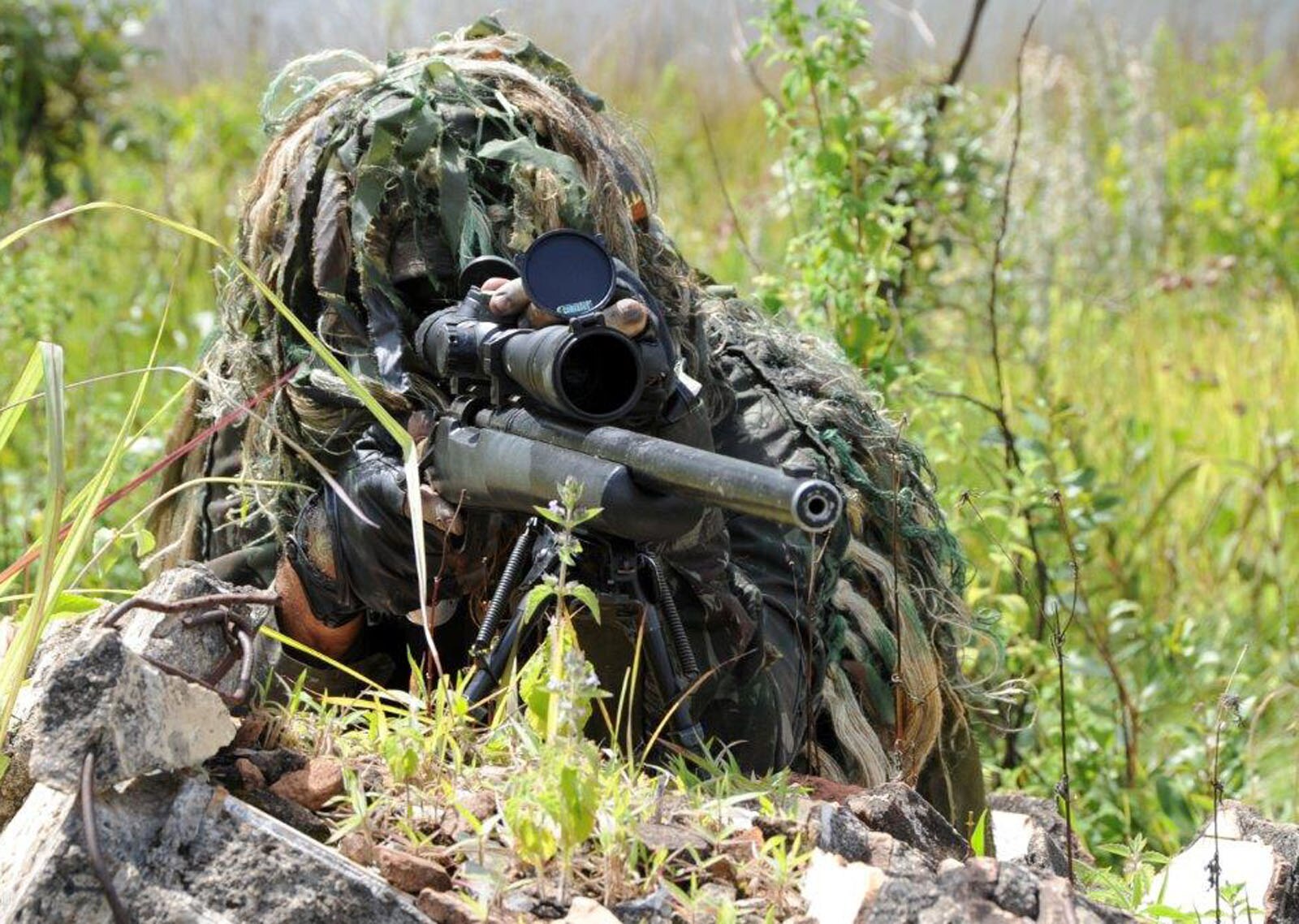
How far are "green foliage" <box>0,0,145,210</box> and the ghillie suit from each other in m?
3.87

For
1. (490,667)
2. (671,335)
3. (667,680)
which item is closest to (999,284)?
(671,335)

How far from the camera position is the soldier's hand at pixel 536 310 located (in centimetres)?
201

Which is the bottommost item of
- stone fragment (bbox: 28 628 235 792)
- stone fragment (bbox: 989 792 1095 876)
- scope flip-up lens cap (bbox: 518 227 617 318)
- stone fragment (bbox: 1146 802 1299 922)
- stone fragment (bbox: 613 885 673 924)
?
stone fragment (bbox: 989 792 1095 876)

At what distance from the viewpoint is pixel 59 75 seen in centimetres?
666

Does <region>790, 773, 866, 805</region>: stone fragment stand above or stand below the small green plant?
below

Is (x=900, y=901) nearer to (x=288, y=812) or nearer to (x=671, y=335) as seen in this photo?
(x=288, y=812)

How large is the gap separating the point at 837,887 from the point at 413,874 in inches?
16.2

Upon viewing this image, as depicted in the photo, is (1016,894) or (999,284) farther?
(999,284)

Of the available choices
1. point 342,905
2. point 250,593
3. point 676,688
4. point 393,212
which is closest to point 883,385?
point 393,212

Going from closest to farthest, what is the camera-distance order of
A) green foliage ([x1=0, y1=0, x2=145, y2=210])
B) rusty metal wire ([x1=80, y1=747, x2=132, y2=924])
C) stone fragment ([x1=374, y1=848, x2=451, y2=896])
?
rusty metal wire ([x1=80, y1=747, x2=132, y2=924])
stone fragment ([x1=374, y1=848, x2=451, y2=896])
green foliage ([x1=0, y1=0, x2=145, y2=210])

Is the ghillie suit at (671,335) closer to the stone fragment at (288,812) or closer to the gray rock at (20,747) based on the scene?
the gray rock at (20,747)

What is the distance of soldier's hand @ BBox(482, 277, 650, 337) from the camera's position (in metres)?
2.01

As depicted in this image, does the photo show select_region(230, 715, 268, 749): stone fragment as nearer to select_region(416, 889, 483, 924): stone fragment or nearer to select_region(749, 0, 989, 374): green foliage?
select_region(416, 889, 483, 924): stone fragment

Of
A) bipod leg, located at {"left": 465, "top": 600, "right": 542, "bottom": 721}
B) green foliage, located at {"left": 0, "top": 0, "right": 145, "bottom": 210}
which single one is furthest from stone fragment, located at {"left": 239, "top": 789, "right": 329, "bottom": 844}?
green foliage, located at {"left": 0, "top": 0, "right": 145, "bottom": 210}
